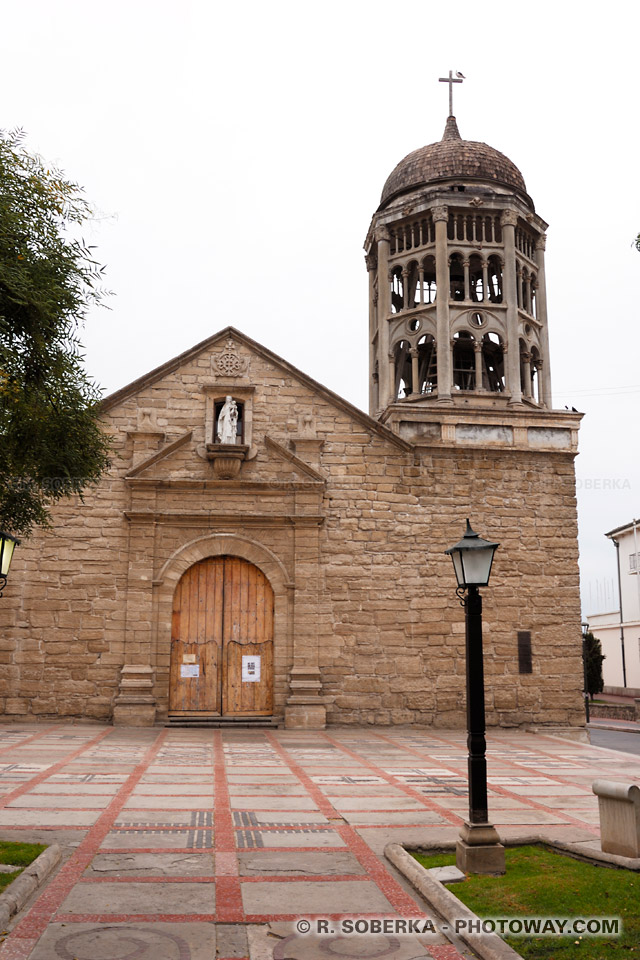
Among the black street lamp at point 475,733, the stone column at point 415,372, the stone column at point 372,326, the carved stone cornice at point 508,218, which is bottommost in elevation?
the black street lamp at point 475,733

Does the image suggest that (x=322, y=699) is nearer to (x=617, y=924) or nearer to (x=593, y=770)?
(x=593, y=770)

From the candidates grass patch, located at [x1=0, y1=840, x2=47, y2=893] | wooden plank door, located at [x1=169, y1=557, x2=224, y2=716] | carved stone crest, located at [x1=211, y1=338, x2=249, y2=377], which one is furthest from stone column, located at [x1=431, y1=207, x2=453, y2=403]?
grass patch, located at [x1=0, y1=840, x2=47, y2=893]

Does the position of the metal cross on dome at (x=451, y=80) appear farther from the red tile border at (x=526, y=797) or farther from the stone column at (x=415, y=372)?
the red tile border at (x=526, y=797)

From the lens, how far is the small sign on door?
1694 centimetres

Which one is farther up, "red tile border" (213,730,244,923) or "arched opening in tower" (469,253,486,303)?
"arched opening in tower" (469,253,486,303)

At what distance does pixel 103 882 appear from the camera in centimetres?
625

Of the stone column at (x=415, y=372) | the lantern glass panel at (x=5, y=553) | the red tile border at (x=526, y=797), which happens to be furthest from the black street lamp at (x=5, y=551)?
the stone column at (x=415, y=372)

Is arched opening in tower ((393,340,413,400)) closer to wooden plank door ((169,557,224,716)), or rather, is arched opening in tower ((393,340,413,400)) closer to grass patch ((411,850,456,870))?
wooden plank door ((169,557,224,716))

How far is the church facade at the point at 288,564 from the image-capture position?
54.6 ft

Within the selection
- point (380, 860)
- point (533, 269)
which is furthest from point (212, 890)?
point (533, 269)

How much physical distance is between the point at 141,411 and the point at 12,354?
1013cm

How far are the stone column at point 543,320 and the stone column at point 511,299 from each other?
1508 millimetres

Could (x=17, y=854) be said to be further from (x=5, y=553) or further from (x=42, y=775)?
(x=42, y=775)

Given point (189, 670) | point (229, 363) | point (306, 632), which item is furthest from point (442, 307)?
point (189, 670)
